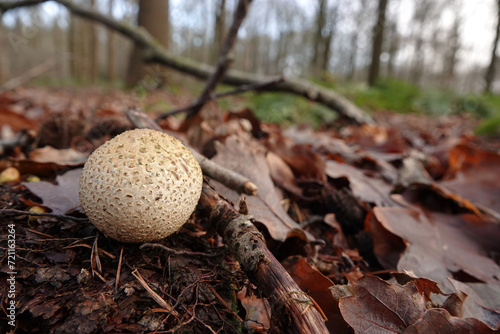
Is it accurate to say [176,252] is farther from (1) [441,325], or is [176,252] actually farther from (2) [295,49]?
(2) [295,49]

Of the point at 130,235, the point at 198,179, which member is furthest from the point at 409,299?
the point at 130,235

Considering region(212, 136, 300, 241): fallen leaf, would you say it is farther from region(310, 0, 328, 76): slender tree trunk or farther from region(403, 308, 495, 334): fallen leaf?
region(310, 0, 328, 76): slender tree trunk

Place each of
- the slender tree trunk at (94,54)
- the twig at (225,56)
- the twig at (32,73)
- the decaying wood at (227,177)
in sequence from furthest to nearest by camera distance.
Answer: the slender tree trunk at (94,54), the twig at (32,73), the twig at (225,56), the decaying wood at (227,177)

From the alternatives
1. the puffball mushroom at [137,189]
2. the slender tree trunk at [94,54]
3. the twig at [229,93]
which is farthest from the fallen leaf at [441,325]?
the slender tree trunk at [94,54]

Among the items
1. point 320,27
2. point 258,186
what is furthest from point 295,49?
point 258,186

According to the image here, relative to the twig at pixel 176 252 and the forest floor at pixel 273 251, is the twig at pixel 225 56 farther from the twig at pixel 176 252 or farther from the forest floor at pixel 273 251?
the twig at pixel 176 252
